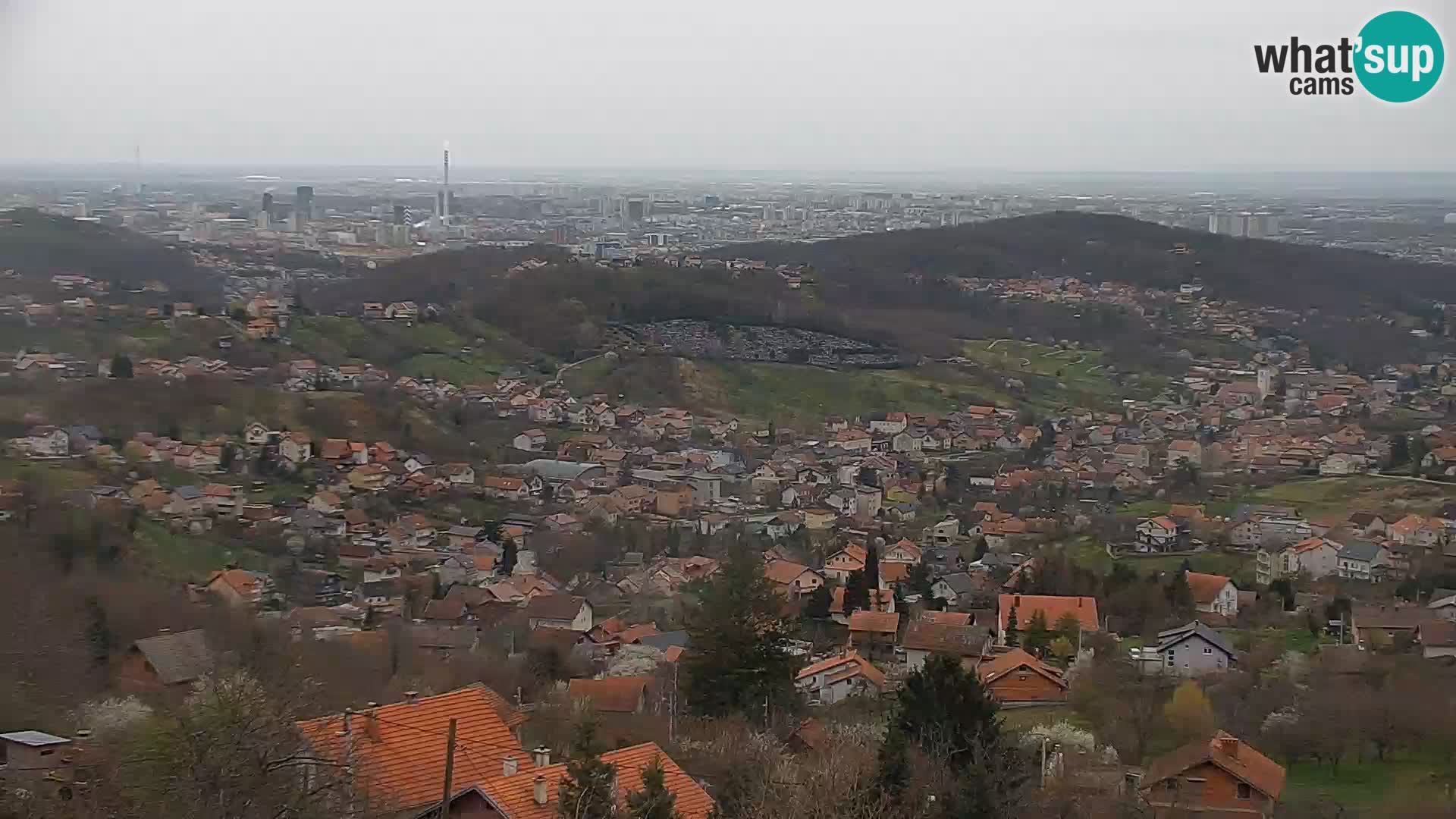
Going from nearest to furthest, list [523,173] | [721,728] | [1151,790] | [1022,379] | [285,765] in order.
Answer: [285,765], [1151,790], [721,728], [1022,379], [523,173]

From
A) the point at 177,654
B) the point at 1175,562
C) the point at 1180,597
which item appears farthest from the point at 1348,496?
the point at 177,654

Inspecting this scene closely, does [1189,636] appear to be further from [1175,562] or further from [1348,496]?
[1348,496]

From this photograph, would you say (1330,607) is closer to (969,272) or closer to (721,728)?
(721,728)

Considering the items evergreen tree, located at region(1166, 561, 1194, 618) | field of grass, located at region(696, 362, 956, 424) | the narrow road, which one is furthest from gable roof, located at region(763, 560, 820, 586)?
the narrow road

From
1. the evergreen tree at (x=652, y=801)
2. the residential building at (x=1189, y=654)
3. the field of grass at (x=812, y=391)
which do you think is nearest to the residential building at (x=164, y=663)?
the evergreen tree at (x=652, y=801)

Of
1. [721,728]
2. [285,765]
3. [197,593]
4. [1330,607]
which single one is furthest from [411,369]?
[285,765]

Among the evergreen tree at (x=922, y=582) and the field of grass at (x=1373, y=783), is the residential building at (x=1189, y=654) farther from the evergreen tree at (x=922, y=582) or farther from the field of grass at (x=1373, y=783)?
the evergreen tree at (x=922, y=582)
